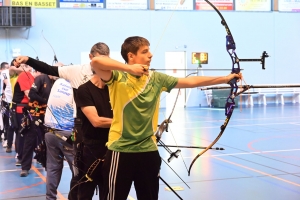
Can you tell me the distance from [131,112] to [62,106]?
5.53 ft

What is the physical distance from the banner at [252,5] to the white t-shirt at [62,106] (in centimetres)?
1490

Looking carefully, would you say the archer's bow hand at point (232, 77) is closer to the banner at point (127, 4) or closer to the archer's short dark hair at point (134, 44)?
the archer's short dark hair at point (134, 44)

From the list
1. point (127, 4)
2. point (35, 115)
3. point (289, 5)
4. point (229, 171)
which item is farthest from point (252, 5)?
point (35, 115)

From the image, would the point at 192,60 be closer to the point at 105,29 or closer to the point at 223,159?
the point at 105,29

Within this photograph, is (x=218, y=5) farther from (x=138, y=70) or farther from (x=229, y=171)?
(x=138, y=70)

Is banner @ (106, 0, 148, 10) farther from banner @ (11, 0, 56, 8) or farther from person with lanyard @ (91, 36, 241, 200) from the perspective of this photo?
person with lanyard @ (91, 36, 241, 200)

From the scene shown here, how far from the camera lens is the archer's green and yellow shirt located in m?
2.64

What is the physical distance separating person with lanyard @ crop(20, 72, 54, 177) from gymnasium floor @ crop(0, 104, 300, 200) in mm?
318

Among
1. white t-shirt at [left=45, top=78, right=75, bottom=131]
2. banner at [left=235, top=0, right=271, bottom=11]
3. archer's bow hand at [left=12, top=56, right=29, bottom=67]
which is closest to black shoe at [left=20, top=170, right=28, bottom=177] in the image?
white t-shirt at [left=45, top=78, right=75, bottom=131]

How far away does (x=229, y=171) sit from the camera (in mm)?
6125

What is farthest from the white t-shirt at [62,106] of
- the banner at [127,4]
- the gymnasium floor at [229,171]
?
the banner at [127,4]

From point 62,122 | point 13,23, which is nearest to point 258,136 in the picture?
point 62,122

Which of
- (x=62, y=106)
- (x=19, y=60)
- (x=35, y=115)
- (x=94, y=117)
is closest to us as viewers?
(x=19, y=60)

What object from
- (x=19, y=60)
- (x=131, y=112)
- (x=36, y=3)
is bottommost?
(x=131, y=112)
